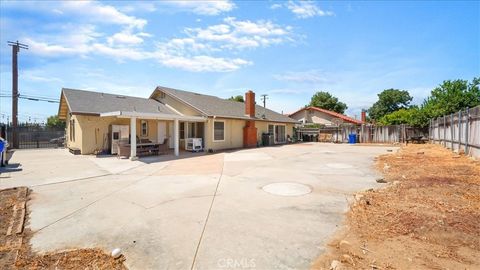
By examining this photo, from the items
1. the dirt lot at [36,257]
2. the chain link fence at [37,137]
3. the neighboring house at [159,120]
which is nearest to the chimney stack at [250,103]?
the neighboring house at [159,120]

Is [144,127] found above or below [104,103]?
below

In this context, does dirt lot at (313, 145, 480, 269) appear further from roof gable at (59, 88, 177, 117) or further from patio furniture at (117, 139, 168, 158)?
roof gable at (59, 88, 177, 117)

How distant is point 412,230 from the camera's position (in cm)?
377

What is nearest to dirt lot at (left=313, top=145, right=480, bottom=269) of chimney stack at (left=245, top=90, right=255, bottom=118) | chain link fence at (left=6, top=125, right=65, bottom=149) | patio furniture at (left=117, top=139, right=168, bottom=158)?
patio furniture at (left=117, top=139, right=168, bottom=158)

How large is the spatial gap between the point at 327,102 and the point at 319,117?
604 inches

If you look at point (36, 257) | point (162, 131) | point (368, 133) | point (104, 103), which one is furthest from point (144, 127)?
point (368, 133)

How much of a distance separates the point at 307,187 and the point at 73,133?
52.6 feet

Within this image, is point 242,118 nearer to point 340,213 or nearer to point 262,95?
point 340,213

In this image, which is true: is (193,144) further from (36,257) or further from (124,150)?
(36,257)

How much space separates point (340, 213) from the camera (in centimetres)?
479

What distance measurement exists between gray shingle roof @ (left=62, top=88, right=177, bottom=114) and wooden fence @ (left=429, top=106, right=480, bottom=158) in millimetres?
16851

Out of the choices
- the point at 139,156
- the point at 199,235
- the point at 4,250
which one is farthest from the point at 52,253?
the point at 139,156

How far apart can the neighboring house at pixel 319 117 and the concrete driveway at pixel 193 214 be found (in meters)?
28.8

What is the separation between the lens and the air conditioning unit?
16.6m
